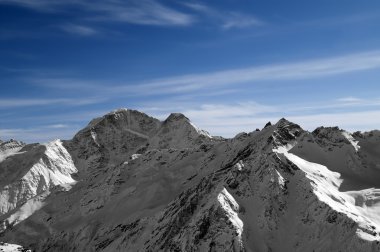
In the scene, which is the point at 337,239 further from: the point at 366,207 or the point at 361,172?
the point at 361,172

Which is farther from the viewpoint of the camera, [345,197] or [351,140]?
[351,140]

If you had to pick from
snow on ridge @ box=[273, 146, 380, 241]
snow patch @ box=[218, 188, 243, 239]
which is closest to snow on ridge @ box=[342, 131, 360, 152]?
snow on ridge @ box=[273, 146, 380, 241]

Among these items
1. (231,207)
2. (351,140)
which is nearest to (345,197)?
(231,207)

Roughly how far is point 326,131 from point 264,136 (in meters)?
23.7

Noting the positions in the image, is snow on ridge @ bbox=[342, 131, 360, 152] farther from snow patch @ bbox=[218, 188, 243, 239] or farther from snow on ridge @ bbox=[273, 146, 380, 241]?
snow patch @ bbox=[218, 188, 243, 239]

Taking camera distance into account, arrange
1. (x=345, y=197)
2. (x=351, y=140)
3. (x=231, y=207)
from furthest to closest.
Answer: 1. (x=351, y=140)
2. (x=231, y=207)
3. (x=345, y=197)

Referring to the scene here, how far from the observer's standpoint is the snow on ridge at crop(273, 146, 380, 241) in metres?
Answer: 125

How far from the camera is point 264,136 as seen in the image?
183m

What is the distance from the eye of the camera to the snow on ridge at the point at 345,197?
125375mm

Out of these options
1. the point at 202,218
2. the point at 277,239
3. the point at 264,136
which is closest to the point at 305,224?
the point at 277,239

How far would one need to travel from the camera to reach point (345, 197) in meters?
144

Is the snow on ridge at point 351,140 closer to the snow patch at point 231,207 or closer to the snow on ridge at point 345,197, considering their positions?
the snow on ridge at point 345,197

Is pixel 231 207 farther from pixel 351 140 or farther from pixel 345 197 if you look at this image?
pixel 351 140

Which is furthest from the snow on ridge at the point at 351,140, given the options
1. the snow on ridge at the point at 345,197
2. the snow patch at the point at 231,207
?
the snow patch at the point at 231,207
